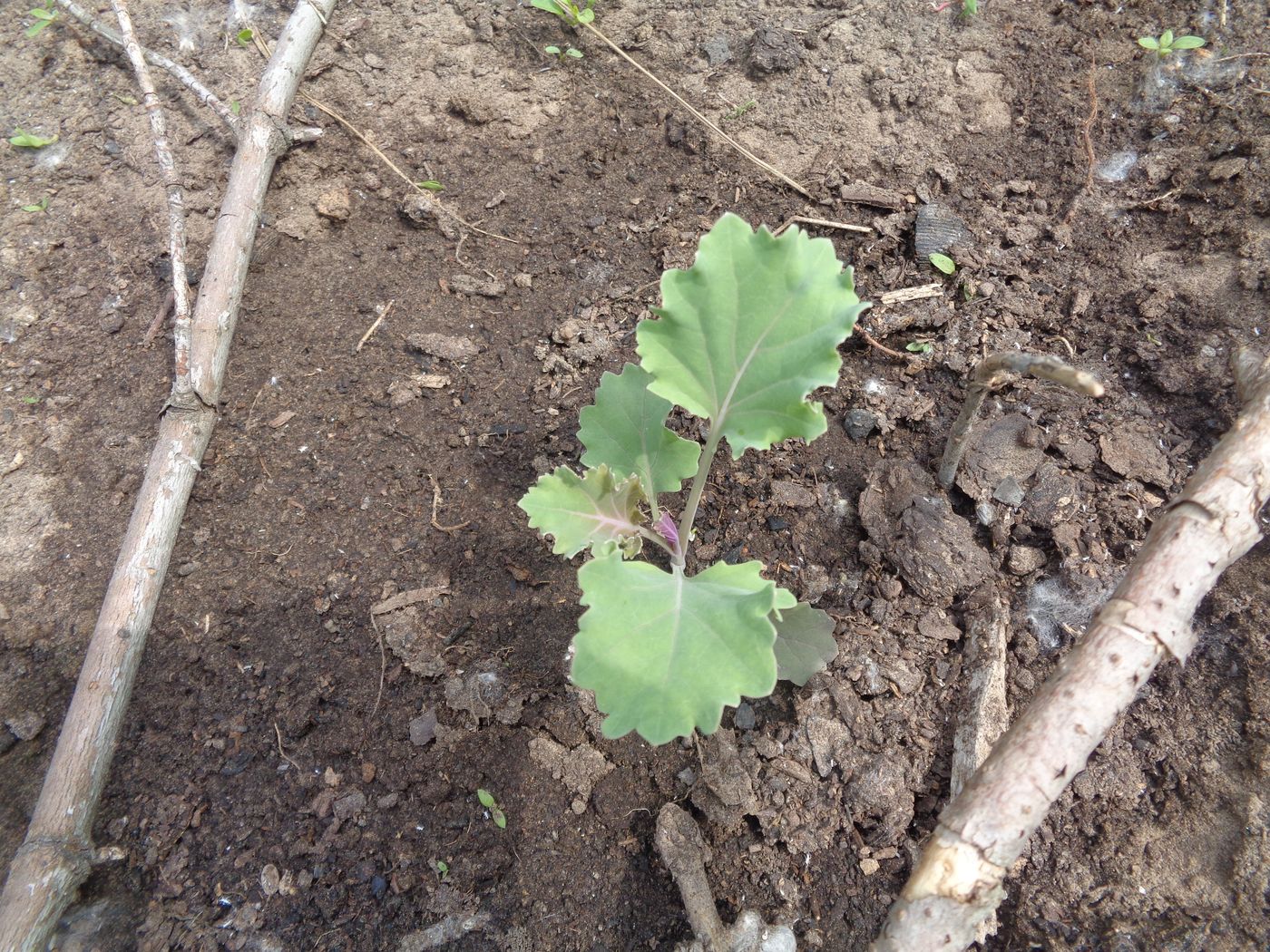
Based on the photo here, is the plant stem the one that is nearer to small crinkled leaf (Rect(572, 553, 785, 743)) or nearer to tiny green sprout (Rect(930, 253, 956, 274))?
small crinkled leaf (Rect(572, 553, 785, 743))

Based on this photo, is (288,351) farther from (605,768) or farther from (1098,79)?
(1098,79)

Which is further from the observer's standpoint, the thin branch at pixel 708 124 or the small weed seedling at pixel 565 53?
the small weed seedling at pixel 565 53

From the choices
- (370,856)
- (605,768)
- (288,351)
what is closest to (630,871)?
(605,768)

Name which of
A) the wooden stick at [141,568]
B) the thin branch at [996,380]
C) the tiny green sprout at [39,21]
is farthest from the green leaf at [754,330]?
the tiny green sprout at [39,21]

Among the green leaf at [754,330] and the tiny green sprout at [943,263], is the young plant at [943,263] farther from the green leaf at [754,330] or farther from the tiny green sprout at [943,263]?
the green leaf at [754,330]

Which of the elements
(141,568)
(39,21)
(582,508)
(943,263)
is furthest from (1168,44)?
(39,21)

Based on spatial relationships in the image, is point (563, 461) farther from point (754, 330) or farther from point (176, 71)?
point (176, 71)
